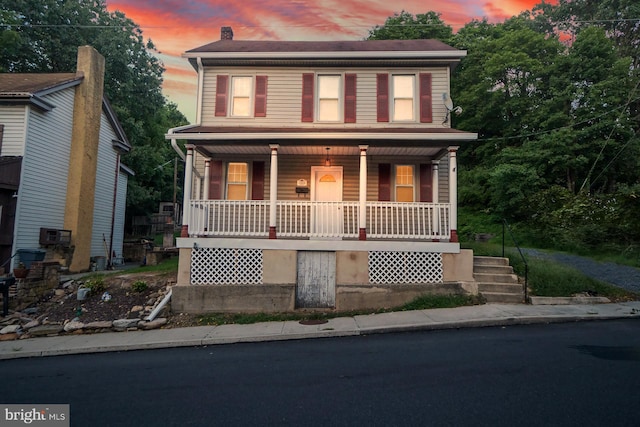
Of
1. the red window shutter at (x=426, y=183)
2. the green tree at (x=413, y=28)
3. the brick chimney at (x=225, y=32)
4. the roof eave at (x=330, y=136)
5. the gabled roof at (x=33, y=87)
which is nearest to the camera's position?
the roof eave at (x=330, y=136)

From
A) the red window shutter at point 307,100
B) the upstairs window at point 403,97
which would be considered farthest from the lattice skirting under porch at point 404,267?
the red window shutter at point 307,100

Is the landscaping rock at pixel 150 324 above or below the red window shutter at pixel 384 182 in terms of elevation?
below

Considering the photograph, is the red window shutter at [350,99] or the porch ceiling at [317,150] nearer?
the porch ceiling at [317,150]

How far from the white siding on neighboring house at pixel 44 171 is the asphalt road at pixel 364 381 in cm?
769

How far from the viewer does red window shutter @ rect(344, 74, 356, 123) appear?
11.4 metres

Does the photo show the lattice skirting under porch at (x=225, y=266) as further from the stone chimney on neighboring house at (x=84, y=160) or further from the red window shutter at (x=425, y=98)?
the stone chimney on neighboring house at (x=84, y=160)

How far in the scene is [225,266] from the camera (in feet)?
30.0

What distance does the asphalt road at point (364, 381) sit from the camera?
3.58 m

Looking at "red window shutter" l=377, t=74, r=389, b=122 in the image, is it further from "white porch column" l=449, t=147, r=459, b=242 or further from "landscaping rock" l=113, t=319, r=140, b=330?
"landscaping rock" l=113, t=319, r=140, b=330

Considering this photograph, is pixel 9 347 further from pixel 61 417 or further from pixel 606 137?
pixel 606 137

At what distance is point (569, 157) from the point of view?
18266mm

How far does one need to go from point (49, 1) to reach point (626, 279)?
30433mm

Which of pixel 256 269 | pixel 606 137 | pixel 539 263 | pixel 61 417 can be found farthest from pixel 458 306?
pixel 606 137

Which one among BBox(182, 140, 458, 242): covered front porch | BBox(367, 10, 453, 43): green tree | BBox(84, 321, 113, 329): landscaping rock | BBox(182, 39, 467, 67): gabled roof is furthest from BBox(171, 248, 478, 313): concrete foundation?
BBox(367, 10, 453, 43): green tree
